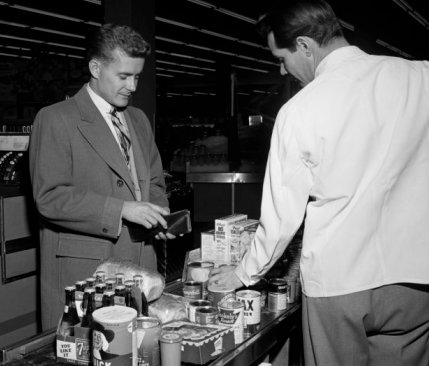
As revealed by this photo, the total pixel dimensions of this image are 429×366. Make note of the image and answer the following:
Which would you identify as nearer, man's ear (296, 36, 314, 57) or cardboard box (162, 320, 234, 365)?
cardboard box (162, 320, 234, 365)

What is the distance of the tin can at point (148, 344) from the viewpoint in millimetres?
1579

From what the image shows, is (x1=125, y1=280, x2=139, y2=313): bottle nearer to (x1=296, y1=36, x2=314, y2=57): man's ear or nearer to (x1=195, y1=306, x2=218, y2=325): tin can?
(x1=195, y1=306, x2=218, y2=325): tin can

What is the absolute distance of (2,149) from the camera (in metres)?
4.66

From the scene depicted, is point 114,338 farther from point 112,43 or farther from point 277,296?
point 112,43

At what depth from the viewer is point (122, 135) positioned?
2.76 meters

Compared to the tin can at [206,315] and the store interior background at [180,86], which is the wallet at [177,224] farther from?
the store interior background at [180,86]

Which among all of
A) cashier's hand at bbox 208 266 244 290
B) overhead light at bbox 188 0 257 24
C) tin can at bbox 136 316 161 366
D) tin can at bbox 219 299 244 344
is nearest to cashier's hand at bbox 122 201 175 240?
cashier's hand at bbox 208 266 244 290

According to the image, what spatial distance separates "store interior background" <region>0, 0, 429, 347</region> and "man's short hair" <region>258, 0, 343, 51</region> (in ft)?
3.21

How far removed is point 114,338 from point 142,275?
1.89 ft

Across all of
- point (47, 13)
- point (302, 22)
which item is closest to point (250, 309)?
Result: point (302, 22)

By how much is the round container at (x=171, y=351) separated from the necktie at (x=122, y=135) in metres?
1.30

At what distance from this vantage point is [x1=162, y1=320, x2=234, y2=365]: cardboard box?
168 cm

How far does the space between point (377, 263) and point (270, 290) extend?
618 mm

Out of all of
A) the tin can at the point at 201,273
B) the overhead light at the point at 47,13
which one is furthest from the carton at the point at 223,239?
the overhead light at the point at 47,13
